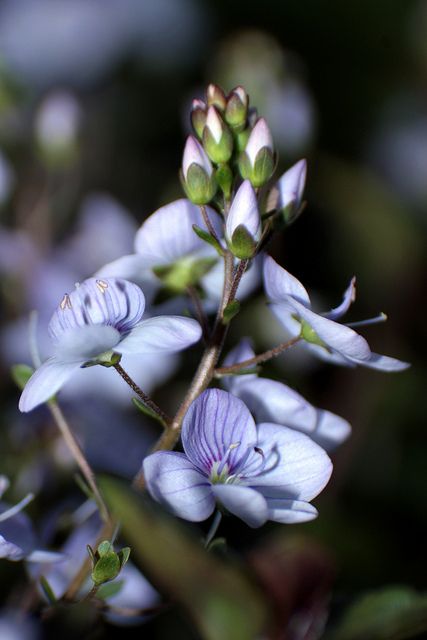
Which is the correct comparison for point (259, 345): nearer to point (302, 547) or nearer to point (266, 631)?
point (302, 547)

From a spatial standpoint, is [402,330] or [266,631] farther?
[402,330]

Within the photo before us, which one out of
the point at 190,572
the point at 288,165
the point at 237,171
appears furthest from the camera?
the point at 288,165

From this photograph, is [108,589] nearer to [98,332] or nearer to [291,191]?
[98,332]

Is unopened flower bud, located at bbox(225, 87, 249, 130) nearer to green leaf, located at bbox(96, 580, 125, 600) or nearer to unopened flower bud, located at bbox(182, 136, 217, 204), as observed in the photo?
unopened flower bud, located at bbox(182, 136, 217, 204)

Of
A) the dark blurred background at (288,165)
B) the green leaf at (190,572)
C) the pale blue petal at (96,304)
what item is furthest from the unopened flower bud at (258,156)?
the dark blurred background at (288,165)

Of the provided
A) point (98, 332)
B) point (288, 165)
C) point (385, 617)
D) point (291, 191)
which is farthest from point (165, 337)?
point (288, 165)

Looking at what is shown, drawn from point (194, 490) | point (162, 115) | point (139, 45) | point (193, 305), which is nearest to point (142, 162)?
point (162, 115)

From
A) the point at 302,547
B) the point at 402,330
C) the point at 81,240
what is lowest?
the point at 402,330
